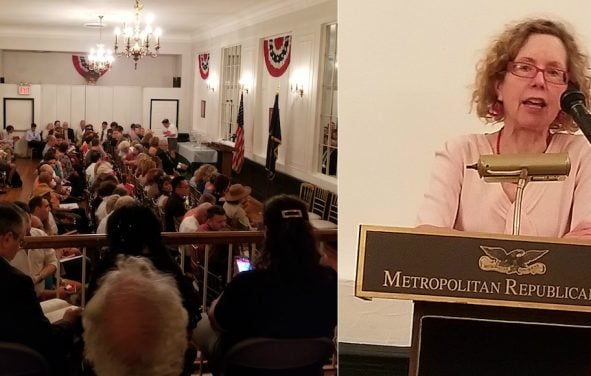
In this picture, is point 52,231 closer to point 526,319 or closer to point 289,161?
point 289,161

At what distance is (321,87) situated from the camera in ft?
5.58

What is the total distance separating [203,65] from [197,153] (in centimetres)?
21

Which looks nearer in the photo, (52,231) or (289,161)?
(52,231)

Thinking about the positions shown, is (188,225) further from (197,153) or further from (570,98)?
(570,98)

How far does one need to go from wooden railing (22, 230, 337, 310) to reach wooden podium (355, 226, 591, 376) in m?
0.30

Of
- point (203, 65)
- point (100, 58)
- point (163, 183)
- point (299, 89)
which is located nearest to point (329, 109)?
point (299, 89)

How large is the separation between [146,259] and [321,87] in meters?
0.60


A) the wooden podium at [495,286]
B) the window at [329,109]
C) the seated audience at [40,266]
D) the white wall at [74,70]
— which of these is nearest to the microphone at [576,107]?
the wooden podium at [495,286]

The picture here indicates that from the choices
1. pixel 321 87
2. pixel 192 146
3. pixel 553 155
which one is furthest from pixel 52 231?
pixel 553 155

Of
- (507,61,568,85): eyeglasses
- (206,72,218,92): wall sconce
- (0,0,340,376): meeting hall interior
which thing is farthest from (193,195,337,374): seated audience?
(507,61,568,85): eyeglasses

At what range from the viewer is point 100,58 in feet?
5.07

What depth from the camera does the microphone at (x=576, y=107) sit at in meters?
1.70

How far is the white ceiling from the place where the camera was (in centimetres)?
149

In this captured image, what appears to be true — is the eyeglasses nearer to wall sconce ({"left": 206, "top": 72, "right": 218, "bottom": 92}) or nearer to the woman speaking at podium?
the woman speaking at podium
